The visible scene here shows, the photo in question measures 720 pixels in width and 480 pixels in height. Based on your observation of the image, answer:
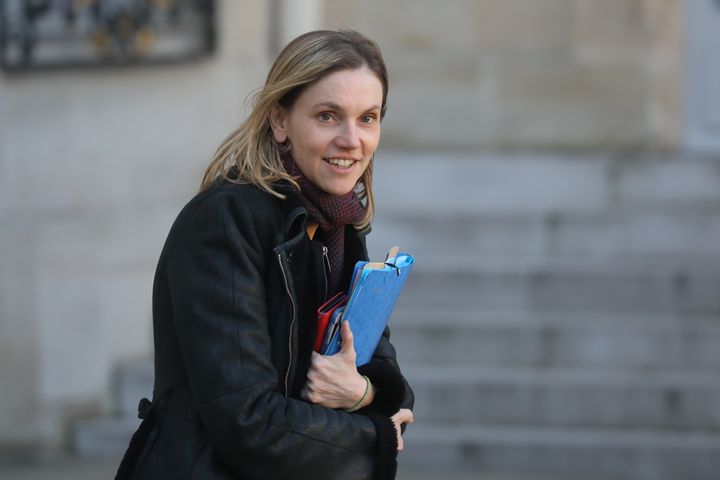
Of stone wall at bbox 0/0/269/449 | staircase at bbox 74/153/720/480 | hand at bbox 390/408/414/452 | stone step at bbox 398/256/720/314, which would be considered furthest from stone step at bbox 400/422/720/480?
hand at bbox 390/408/414/452

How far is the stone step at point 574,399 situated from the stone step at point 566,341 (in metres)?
0.11

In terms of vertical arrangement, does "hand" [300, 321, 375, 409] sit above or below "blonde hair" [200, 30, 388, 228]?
below

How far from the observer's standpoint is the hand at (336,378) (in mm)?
→ 2533

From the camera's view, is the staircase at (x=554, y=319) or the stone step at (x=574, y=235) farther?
the stone step at (x=574, y=235)

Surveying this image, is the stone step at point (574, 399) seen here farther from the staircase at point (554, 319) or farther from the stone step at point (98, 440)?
the stone step at point (98, 440)

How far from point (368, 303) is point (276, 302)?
0.20 m

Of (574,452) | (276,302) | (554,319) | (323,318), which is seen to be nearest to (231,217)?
(276,302)

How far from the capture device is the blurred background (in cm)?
623

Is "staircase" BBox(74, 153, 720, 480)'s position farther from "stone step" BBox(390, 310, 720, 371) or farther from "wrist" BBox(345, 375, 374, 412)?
"wrist" BBox(345, 375, 374, 412)

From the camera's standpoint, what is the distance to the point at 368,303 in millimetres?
2564

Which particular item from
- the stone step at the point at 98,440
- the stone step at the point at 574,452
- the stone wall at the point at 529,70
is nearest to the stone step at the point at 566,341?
the stone step at the point at 574,452

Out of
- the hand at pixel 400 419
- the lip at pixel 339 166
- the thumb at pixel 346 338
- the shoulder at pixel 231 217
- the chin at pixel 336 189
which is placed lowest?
the hand at pixel 400 419

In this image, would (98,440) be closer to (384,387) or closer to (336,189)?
(384,387)

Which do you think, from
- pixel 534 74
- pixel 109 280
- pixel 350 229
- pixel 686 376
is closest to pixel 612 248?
pixel 686 376
